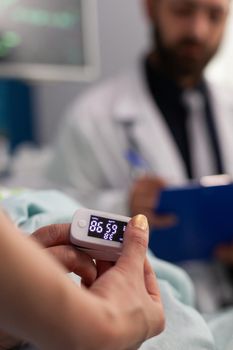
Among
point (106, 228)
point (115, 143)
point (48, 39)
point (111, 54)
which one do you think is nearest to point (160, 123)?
point (115, 143)

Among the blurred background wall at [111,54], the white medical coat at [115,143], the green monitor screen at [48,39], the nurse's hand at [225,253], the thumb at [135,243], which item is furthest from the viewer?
the blurred background wall at [111,54]

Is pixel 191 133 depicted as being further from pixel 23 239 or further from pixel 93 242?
pixel 23 239

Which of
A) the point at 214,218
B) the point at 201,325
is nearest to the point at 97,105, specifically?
the point at 214,218

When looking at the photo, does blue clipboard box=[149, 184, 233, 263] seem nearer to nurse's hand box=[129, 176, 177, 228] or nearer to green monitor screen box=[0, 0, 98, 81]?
nurse's hand box=[129, 176, 177, 228]

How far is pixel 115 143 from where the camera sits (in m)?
1.40

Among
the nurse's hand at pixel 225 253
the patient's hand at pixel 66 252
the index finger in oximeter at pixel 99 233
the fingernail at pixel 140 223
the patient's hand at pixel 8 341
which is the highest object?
the fingernail at pixel 140 223

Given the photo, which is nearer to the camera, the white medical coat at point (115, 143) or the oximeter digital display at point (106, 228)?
the oximeter digital display at point (106, 228)

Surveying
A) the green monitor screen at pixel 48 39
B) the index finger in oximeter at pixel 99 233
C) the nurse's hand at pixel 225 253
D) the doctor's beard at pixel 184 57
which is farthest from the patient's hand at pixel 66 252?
the green monitor screen at pixel 48 39

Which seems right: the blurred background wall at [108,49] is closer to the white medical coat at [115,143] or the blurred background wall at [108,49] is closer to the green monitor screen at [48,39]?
the green monitor screen at [48,39]

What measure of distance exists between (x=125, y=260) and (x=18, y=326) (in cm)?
11

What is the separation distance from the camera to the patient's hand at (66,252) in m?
0.53

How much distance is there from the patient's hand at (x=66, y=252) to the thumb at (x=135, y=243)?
0.21 ft

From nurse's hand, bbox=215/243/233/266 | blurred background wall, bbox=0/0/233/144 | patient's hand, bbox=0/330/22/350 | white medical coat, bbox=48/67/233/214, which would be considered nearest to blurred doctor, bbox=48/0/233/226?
white medical coat, bbox=48/67/233/214

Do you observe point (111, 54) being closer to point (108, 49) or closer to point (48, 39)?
point (108, 49)
